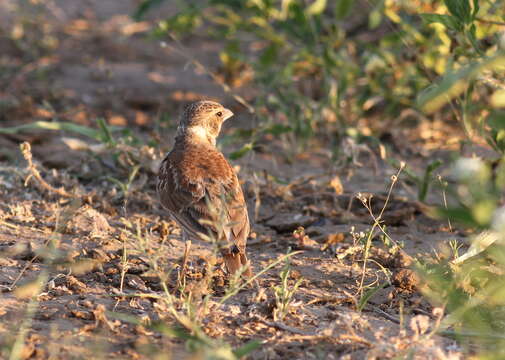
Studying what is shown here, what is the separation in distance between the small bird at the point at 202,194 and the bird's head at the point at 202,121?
0.10m

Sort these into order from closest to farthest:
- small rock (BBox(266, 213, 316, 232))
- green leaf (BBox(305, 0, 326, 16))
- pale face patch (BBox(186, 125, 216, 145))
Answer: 1. small rock (BBox(266, 213, 316, 232))
2. pale face patch (BBox(186, 125, 216, 145))
3. green leaf (BBox(305, 0, 326, 16))

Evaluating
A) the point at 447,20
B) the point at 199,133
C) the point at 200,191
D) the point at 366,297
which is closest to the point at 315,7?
the point at 199,133

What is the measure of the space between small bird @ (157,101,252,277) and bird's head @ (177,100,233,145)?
102mm

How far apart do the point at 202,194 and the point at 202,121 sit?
50.6 inches

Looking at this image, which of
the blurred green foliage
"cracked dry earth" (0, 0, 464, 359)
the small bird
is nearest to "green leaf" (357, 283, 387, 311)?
"cracked dry earth" (0, 0, 464, 359)

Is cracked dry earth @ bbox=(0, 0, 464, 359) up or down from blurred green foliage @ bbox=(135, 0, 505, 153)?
down

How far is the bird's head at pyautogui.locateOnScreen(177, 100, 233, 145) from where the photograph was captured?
5.89 m

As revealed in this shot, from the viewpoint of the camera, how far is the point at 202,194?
15.7 feet

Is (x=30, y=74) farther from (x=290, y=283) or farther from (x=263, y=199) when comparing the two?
(x=290, y=283)

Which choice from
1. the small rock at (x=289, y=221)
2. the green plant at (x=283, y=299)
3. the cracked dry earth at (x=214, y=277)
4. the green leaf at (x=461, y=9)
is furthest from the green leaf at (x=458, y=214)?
the small rock at (x=289, y=221)

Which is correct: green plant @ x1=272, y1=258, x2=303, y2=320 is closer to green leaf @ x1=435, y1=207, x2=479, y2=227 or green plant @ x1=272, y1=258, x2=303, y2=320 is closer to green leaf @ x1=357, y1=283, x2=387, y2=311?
green leaf @ x1=357, y1=283, x2=387, y2=311

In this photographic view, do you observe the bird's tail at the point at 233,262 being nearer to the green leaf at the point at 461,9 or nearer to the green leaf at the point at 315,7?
the green leaf at the point at 461,9

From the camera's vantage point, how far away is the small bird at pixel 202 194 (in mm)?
4363

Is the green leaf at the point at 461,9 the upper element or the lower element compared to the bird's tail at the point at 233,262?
upper
